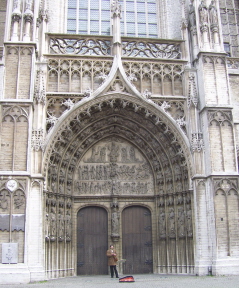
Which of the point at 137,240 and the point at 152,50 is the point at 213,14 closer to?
the point at 152,50

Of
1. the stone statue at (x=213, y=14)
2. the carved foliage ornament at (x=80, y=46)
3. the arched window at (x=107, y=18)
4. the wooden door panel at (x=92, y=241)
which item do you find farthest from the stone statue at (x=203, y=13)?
the wooden door panel at (x=92, y=241)

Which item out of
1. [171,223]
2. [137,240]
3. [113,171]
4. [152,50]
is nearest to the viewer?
[171,223]

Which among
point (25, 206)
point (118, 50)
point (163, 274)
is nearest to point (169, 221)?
point (163, 274)

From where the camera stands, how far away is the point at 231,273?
1123 cm

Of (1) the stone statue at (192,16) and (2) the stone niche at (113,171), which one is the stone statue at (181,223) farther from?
(1) the stone statue at (192,16)

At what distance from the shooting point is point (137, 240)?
1374cm

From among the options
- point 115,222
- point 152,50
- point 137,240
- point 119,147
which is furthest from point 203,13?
point 137,240

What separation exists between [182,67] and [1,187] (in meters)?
7.52

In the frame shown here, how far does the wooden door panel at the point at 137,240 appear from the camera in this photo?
13.5 metres

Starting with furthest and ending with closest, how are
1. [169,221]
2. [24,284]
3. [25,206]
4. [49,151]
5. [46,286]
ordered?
[169,221] < [49,151] < [25,206] < [24,284] < [46,286]

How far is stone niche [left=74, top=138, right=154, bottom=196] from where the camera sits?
13969 millimetres

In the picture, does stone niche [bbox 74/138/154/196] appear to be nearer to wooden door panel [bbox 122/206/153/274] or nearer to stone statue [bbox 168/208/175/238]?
wooden door panel [bbox 122/206/153/274]

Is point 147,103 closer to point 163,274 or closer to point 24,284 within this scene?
point 163,274

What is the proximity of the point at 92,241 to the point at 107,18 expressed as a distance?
9.09 meters
